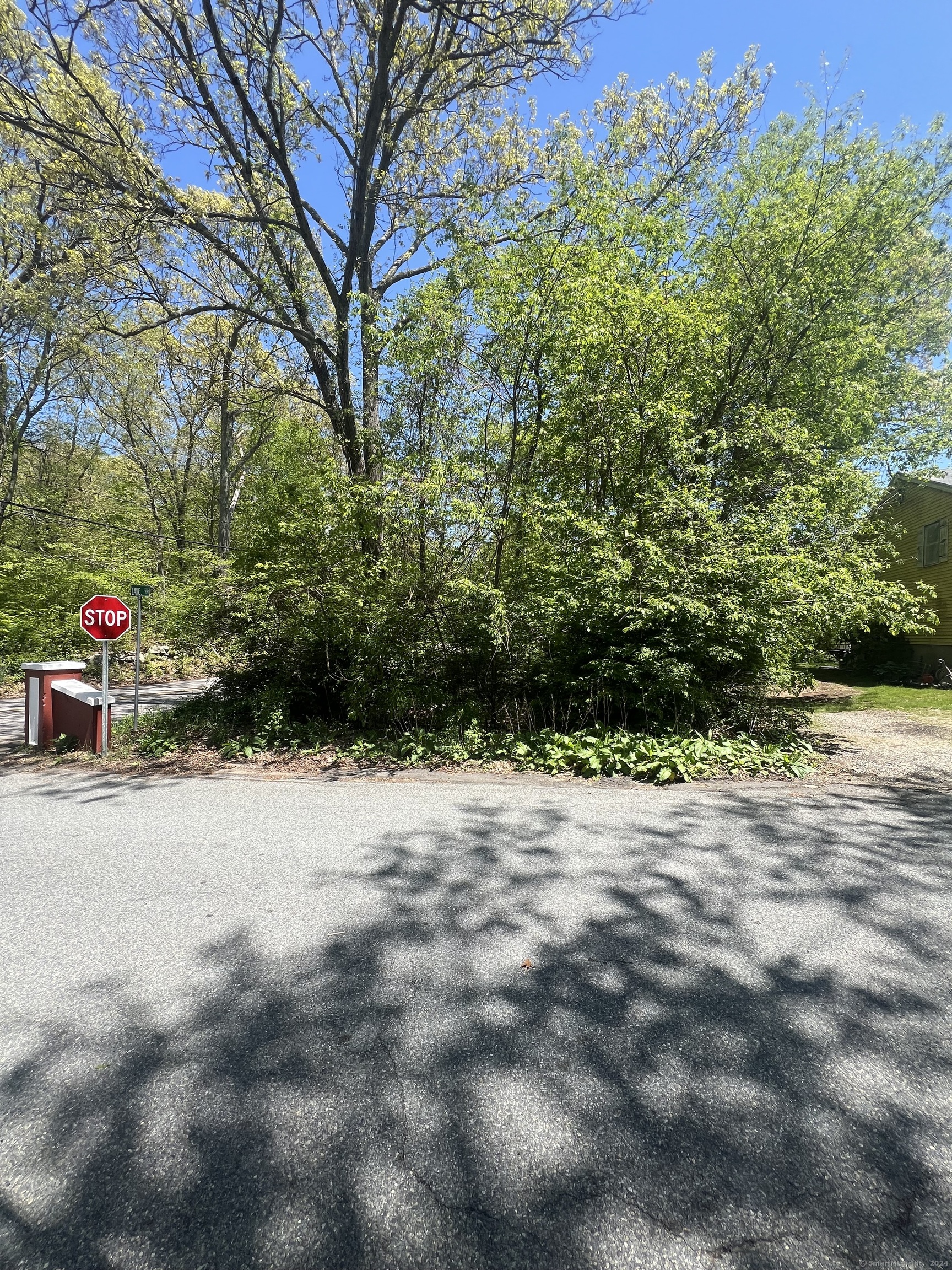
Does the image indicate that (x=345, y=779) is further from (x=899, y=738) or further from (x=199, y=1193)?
(x=899, y=738)

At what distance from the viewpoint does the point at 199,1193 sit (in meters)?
1.63

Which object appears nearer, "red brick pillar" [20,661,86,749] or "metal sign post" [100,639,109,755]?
"metal sign post" [100,639,109,755]

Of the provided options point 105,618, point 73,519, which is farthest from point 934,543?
point 73,519

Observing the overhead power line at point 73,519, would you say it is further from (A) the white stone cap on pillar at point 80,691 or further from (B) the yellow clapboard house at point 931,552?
(B) the yellow clapboard house at point 931,552

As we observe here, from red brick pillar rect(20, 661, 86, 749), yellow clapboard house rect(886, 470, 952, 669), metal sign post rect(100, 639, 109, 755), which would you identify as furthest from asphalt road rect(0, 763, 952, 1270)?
yellow clapboard house rect(886, 470, 952, 669)

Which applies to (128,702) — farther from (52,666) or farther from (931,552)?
(931,552)

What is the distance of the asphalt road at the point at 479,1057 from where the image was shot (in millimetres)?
1532

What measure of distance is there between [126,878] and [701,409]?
8.03 meters

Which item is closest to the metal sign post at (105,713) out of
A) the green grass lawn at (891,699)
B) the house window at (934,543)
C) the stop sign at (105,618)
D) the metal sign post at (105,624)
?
the metal sign post at (105,624)

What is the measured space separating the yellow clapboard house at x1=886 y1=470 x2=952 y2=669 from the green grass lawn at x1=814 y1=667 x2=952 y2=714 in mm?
1995

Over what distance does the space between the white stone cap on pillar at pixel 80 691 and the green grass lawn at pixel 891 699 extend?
11.5 metres

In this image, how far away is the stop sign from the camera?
753cm

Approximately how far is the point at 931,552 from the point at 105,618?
19.8 meters

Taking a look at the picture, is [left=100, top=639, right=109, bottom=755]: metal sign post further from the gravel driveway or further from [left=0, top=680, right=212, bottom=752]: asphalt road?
the gravel driveway
